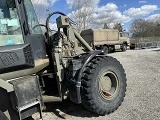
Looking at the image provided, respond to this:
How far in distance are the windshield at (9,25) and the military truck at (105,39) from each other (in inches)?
777

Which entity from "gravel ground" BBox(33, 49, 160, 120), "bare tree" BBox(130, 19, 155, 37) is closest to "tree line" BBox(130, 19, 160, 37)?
"bare tree" BBox(130, 19, 155, 37)

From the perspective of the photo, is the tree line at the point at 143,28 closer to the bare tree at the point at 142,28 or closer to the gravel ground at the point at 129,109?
the bare tree at the point at 142,28

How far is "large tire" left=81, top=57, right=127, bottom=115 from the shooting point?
4.18 metres

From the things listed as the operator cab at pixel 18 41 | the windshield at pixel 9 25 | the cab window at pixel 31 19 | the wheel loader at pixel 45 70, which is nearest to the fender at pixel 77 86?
the wheel loader at pixel 45 70

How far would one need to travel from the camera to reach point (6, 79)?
3.46 m

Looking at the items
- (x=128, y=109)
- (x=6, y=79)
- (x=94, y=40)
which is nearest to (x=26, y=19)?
(x=6, y=79)

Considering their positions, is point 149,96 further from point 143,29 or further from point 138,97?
point 143,29

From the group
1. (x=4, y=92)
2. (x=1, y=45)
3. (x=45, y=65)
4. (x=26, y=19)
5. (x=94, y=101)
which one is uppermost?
(x=26, y=19)

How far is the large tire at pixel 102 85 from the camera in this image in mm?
4175

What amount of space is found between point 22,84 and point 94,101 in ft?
4.80

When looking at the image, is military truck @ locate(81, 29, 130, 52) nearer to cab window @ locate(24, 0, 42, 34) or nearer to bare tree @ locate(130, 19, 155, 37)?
cab window @ locate(24, 0, 42, 34)

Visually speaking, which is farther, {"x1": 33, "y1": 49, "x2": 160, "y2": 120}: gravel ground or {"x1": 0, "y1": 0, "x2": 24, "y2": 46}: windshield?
{"x1": 33, "y1": 49, "x2": 160, "y2": 120}: gravel ground

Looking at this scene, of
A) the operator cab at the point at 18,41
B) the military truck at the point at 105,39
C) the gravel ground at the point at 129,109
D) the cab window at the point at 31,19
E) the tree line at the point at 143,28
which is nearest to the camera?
the operator cab at the point at 18,41

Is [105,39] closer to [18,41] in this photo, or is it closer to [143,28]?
[18,41]
